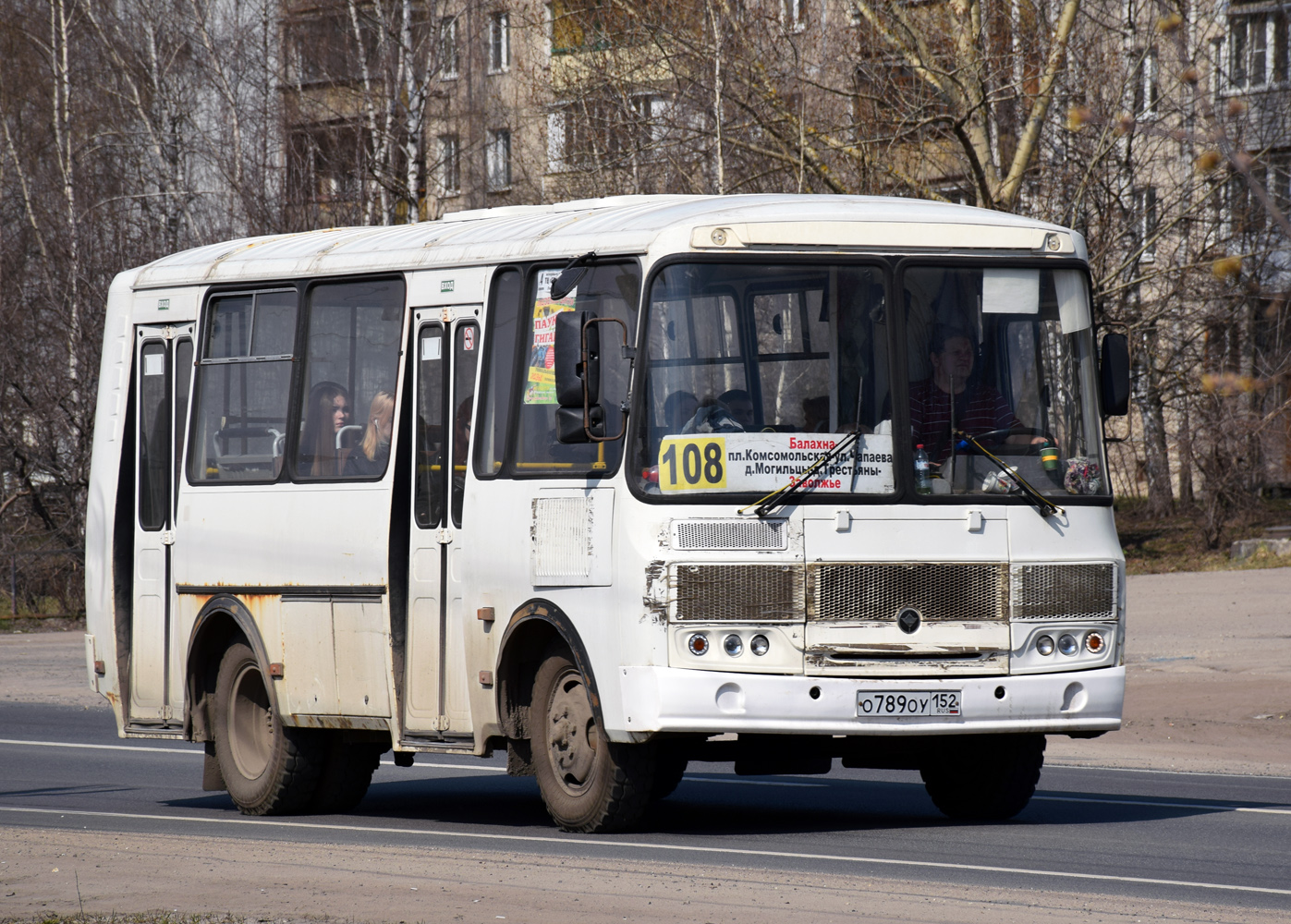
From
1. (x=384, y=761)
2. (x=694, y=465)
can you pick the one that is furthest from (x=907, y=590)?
(x=384, y=761)

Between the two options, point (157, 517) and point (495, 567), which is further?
point (157, 517)

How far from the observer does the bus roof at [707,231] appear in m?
9.98

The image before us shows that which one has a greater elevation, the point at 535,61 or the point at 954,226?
the point at 535,61

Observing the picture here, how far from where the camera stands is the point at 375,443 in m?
11.3

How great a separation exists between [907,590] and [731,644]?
87cm

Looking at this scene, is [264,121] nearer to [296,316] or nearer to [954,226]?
[296,316]

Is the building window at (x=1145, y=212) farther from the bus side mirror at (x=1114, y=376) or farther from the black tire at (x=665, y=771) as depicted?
the black tire at (x=665, y=771)

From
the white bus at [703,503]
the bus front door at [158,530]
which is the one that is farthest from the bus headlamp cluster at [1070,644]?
the bus front door at [158,530]

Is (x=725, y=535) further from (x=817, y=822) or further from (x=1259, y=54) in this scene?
(x=1259, y=54)

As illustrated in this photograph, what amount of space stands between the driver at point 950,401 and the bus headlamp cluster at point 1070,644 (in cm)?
97

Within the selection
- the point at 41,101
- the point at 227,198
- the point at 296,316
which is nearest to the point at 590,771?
the point at 296,316

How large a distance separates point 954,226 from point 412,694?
3.67 metres

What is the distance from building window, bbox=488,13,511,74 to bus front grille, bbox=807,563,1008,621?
24.7 meters

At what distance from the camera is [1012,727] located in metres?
9.80
